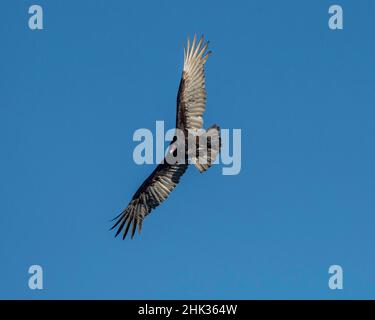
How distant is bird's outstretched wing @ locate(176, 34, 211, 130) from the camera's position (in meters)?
32.5

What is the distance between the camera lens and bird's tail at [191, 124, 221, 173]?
3203 centimetres

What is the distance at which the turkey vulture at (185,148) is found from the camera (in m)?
32.3

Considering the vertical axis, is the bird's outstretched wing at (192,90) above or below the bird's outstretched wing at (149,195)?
above

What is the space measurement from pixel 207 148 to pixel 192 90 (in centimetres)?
158

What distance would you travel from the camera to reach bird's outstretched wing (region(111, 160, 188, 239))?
32.7 meters

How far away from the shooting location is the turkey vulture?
32281 millimetres

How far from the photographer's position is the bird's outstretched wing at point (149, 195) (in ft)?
107

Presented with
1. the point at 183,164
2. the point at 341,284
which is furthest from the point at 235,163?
the point at 341,284

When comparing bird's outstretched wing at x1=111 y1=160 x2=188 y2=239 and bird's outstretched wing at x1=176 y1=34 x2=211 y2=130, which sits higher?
bird's outstretched wing at x1=176 y1=34 x2=211 y2=130

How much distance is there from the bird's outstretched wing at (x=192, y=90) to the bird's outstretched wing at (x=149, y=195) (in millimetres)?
1079

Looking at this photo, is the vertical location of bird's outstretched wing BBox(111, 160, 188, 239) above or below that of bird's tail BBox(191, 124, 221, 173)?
below
